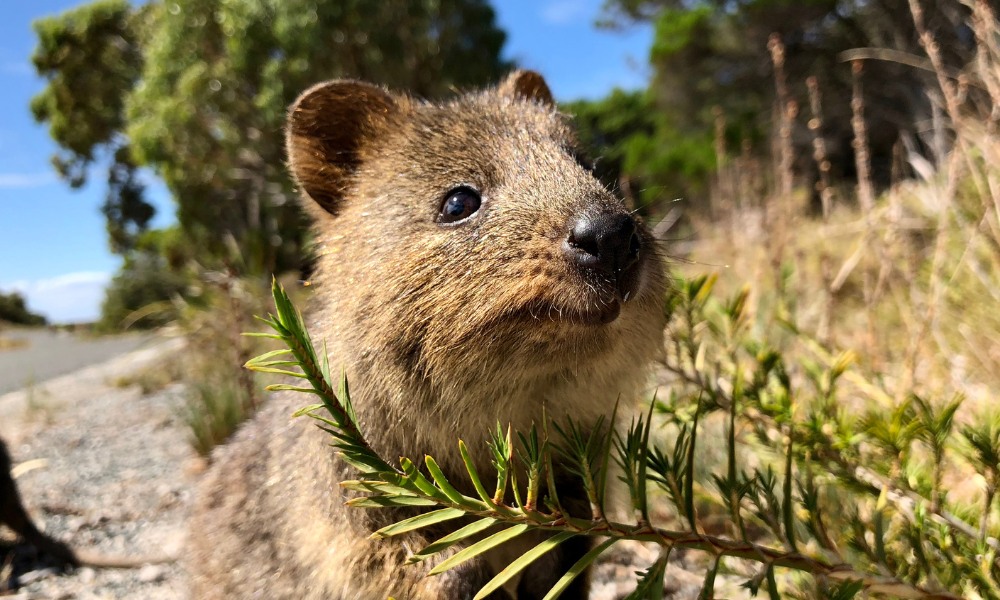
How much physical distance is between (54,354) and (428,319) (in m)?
22.3

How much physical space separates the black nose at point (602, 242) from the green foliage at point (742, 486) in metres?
0.40

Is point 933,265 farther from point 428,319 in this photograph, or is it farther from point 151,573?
point 151,573

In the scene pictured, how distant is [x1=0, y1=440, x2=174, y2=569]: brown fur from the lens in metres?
4.09

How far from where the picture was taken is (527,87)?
290cm

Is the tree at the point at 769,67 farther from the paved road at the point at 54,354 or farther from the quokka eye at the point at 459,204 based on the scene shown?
the paved road at the point at 54,354

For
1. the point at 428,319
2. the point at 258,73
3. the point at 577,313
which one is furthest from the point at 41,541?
the point at 258,73

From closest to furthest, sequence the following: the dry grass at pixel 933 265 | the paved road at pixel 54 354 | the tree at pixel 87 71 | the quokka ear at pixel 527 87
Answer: the dry grass at pixel 933 265, the quokka ear at pixel 527 87, the paved road at pixel 54 354, the tree at pixel 87 71

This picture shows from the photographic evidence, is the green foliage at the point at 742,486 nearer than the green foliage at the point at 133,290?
Yes

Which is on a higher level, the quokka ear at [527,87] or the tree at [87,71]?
the tree at [87,71]

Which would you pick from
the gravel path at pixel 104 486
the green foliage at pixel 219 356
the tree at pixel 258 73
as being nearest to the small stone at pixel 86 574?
the gravel path at pixel 104 486

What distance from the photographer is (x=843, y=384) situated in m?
4.19

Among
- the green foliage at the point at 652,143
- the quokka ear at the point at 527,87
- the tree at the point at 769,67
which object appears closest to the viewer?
the quokka ear at the point at 527,87

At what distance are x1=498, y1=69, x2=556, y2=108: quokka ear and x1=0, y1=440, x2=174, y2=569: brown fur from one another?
3554mm

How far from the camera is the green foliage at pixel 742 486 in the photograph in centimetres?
129
